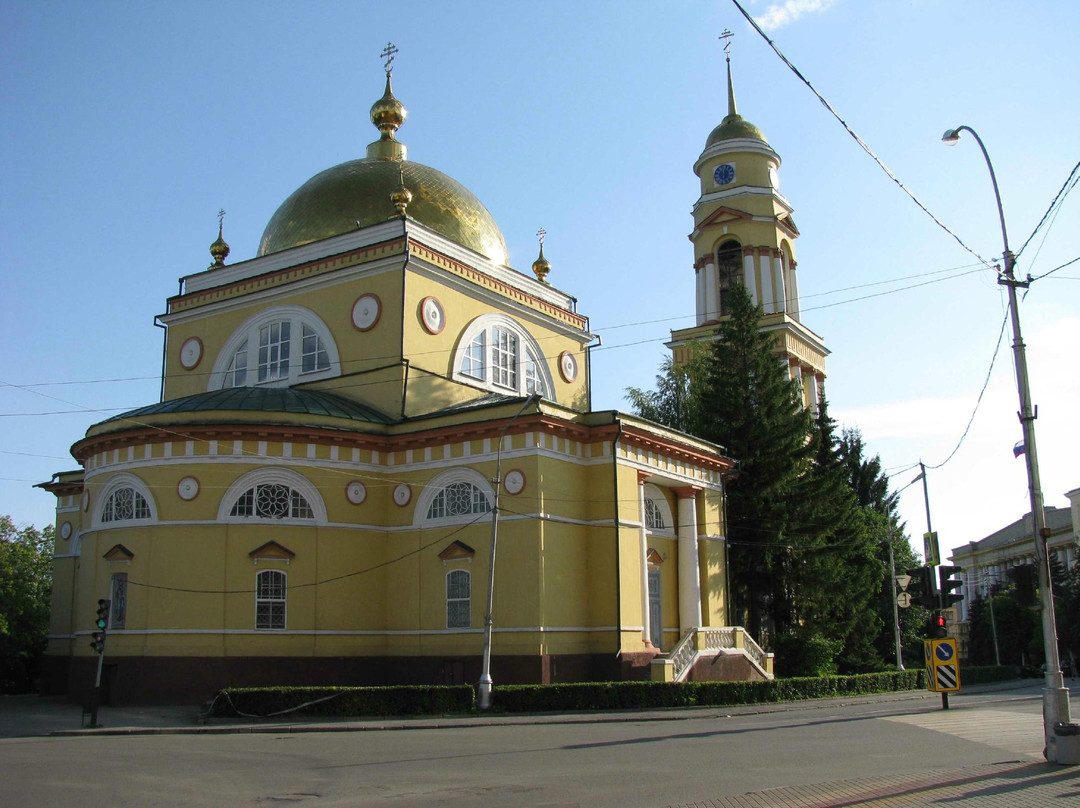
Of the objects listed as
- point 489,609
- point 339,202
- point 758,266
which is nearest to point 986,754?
point 489,609

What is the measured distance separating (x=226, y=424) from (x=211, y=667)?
20.2ft

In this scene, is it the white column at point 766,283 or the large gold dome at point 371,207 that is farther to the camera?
the white column at point 766,283

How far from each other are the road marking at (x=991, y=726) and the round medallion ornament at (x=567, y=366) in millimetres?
18490

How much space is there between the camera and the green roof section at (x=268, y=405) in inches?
1102

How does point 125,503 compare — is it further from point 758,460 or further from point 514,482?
point 758,460

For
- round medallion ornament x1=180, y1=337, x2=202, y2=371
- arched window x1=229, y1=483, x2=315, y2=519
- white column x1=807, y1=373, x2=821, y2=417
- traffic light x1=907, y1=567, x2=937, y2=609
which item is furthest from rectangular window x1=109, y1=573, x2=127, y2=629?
white column x1=807, y1=373, x2=821, y2=417

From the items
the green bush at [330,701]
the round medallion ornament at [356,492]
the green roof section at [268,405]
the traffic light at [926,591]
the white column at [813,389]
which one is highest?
the white column at [813,389]

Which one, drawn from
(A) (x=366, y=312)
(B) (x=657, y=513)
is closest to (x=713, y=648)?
(B) (x=657, y=513)

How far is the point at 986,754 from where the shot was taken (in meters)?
14.6

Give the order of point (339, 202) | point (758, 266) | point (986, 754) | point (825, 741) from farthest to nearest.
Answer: point (758, 266) → point (339, 202) → point (825, 741) → point (986, 754)

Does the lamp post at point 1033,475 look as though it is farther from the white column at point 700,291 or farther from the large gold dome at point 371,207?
the white column at point 700,291

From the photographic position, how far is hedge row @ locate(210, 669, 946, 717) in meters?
23.1

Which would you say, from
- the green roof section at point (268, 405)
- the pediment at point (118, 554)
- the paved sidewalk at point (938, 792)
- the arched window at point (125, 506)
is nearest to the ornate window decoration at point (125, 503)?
the arched window at point (125, 506)

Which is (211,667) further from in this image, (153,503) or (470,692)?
(470,692)
